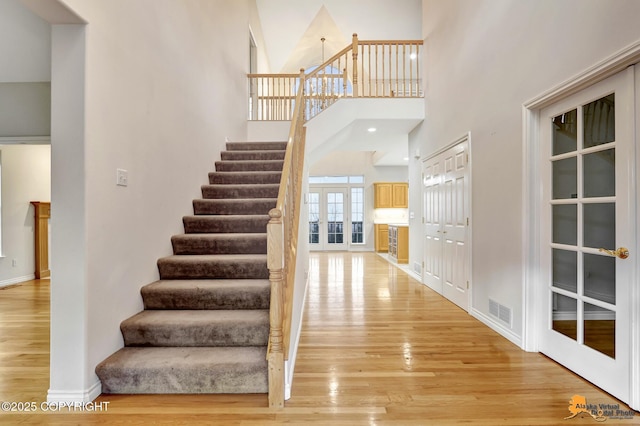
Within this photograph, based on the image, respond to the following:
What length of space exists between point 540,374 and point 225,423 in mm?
2157

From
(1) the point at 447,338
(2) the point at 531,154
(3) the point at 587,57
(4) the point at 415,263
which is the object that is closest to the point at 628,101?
(3) the point at 587,57

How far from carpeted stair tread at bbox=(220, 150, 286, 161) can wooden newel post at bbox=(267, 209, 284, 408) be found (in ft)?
9.33

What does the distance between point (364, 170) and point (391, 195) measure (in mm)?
1213

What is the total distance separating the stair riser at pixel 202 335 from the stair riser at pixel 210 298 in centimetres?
27

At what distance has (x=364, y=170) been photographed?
405 inches

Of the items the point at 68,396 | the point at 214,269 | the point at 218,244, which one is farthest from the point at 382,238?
the point at 68,396

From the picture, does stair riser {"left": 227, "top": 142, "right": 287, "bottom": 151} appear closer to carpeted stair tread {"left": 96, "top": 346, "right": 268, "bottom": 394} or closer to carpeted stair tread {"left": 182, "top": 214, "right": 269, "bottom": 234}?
carpeted stair tread {"left": 182, "top": 214, "right": 269, "bottom": 234}

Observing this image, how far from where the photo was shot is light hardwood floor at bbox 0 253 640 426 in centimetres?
179

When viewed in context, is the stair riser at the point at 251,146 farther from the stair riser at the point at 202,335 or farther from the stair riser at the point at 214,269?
the stair riser at the point at 202,335

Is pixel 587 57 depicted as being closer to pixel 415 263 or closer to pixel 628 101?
pixel 628 101

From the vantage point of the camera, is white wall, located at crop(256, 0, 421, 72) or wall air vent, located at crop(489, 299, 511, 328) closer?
wall air vent, located at crop(489, 299, 511, 328)

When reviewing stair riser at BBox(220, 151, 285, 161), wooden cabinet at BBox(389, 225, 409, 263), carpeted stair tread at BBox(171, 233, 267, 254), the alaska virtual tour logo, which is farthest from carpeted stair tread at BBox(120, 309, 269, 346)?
wooden cabinet at BBox(389, 225, 409, 263)

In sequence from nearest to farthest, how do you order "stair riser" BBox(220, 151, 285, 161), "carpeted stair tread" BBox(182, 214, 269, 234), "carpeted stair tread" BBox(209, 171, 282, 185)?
"carpeted stair tread" BBox(182, 214, 269, 234)
"carpeted stair tread" BBox(209, 171, 282, 185)
"stair riser" BBox(220, 151, 285, 161)

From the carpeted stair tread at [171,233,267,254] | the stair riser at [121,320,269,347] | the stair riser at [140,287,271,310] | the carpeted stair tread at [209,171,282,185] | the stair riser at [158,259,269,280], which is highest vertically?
the carpeted stair tread at [209,171,282,185]
